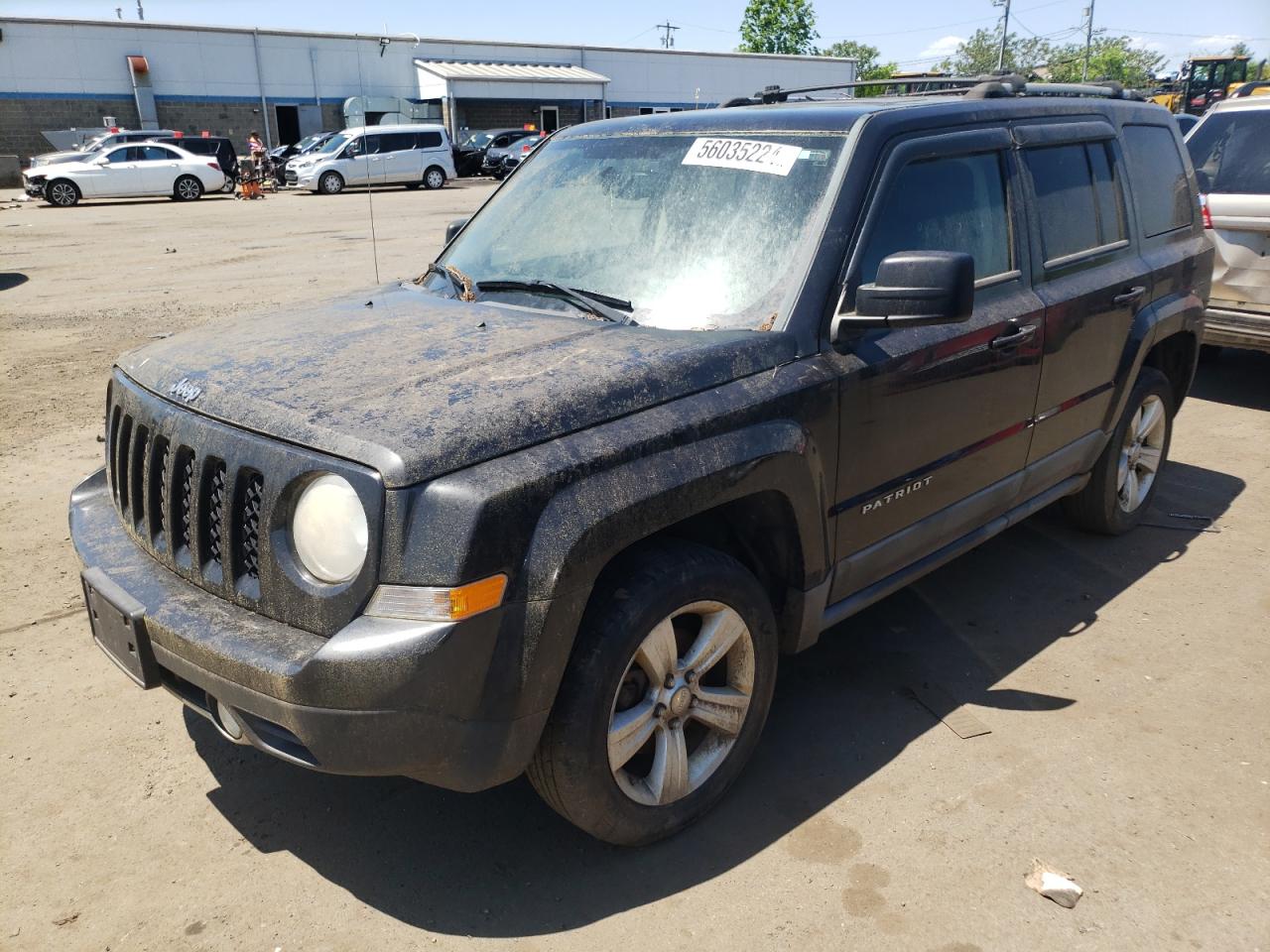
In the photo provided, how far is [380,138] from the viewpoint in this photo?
97.3 feet

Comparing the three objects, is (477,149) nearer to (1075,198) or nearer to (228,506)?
(1075,198)

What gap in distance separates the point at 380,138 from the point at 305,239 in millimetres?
13834

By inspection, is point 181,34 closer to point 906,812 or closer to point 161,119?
point 161,119

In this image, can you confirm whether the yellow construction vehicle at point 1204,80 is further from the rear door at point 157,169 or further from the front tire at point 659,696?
the front tire at point 659,696

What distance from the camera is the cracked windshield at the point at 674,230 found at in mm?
3092

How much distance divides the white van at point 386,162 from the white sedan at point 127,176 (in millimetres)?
2786

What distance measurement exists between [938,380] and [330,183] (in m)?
29.3

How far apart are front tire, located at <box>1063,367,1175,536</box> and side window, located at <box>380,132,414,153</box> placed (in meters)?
28.2

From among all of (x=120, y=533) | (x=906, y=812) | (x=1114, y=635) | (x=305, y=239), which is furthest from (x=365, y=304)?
(x=305, y=239)

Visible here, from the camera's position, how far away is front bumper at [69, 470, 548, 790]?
2.21m

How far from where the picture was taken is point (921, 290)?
2799 millimetres

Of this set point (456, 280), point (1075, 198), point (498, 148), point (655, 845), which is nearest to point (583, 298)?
point (456, 280)

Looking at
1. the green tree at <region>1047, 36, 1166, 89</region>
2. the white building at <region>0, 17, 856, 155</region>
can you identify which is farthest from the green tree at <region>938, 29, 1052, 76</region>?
the white building at <region>0, 17, 856, 155</region>

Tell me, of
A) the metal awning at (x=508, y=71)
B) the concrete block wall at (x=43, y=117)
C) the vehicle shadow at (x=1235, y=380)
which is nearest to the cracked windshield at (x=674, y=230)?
the vehicle shadow at (x=1235, y=380)
